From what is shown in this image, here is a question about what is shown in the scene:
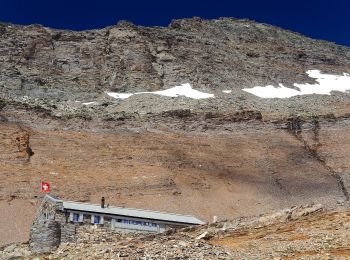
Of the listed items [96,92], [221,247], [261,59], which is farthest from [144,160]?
[261,59]

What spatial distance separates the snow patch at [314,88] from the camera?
90.9m

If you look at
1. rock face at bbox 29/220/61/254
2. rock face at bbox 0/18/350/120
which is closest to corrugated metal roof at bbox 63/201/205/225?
rock face at bbox 29/220/61/254

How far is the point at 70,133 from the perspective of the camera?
6378cm

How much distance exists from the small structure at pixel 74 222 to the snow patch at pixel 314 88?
187ft

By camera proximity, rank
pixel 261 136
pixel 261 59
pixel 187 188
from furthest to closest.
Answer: pixel 261 59, pixel 261 136, pixel 187 188

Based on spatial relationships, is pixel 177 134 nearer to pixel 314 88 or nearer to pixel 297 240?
pixel 314 88

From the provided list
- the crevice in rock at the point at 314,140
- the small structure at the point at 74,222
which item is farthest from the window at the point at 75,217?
the crevice in rock at the point at 314,140

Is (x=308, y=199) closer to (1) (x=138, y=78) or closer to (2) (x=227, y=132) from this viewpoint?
(2) (x=227, y=132)

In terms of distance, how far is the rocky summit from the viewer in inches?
1035

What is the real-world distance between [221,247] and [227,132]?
4744cm

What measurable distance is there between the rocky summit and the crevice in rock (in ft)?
0.56

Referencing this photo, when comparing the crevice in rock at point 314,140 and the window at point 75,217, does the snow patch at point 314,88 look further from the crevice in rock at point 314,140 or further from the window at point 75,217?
the window at point 75,217

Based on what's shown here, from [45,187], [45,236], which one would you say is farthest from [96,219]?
[45,187]

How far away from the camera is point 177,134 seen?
66.8 m
